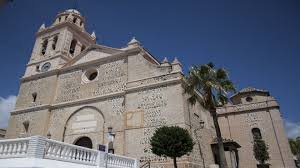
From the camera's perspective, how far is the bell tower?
2497 cm

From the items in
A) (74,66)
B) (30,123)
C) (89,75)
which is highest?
(74,66)

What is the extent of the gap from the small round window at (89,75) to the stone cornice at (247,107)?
44.4 ft

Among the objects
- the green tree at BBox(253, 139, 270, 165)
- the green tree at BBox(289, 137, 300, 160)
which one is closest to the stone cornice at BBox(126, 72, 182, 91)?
the green tree at BBox(253, 139, 270, 165)

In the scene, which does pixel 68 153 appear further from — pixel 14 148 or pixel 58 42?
pixel 58 42

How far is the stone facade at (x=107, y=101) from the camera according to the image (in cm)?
1683

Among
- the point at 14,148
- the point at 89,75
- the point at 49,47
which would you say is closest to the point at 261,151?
the point at 89,75

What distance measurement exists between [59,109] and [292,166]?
21.1 meters

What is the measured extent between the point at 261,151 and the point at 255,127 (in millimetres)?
2872

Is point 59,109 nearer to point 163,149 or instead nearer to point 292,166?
point 163,149

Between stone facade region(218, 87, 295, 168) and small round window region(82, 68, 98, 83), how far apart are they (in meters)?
13.5

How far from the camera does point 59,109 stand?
71.1ft

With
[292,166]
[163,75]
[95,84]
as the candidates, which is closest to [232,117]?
[292,166]

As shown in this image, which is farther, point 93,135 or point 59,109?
point 59,109

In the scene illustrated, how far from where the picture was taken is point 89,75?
22562 mm
